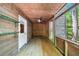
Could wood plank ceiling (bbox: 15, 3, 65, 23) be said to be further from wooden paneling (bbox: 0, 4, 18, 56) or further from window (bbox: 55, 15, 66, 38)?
wooden paneling (bbox: 0, 4, 18, 56)

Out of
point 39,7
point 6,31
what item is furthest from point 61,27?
point 6,31

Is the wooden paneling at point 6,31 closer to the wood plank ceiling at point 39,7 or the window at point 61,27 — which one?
the wood plank ceiling at point 39,7

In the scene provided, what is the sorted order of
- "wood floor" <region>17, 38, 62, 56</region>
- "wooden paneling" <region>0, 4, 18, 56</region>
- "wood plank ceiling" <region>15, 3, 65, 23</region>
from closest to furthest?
"wooden paneling" <region>0, 4, 18, 56</region> → "wood plank ceiling" <region>15, 3, 65, 23</region> → "wood floor" <region>17, 38, 62, 56</region>

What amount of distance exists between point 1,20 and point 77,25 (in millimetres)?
2021

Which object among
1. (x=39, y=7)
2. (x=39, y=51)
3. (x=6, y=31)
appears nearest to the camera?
(x=6, y=31)

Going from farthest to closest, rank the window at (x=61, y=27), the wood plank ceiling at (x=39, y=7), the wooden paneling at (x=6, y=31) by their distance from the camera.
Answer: the window at (x=61, y=27) → the wood plank ceiling at (x=39, y=7) → the wooden paneling at (x=6, y=31)

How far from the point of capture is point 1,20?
3.03 meters

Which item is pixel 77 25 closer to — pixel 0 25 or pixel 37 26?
pixel 0 25

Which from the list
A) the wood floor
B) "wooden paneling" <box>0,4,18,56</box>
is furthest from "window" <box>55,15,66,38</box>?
"wooden paneling" <box>0,4,18,56</box>

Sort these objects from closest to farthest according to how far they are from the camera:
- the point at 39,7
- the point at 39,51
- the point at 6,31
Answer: the point at 6,31
the point at 39,7
the point at 39,51

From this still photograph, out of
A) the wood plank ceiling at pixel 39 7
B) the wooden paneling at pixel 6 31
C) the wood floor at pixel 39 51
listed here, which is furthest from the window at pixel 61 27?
the wooden paneling at pixel 6 31

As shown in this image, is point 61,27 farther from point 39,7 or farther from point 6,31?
point 6,31

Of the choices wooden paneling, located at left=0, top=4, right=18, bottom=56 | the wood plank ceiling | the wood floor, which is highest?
the wood plank ceiling

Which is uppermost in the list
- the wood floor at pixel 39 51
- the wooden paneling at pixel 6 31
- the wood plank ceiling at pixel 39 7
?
the wood plank ceiling at pixel 39 7
